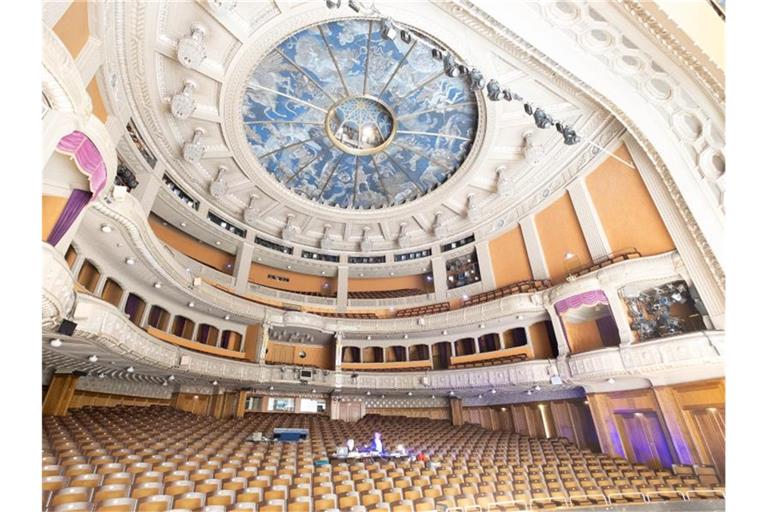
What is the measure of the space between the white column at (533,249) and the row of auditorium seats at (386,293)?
22.9 feet

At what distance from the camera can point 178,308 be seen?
13.7 m

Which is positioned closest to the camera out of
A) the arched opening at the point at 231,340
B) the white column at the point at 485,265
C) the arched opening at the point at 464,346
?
the arched opening at the point at 231,340

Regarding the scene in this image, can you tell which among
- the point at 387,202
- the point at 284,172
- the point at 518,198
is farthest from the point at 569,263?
the point at 284,172

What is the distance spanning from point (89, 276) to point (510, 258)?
15715 millimetres

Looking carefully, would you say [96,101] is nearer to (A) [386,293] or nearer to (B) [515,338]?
(A) [386,293]

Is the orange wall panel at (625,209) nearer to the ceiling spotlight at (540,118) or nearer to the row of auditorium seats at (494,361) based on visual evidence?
the ceiling spotlight at (540,118)

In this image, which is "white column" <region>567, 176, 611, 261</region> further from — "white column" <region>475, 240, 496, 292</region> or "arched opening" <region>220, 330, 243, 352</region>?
"arched opening" <region>220, 330, 243, 352</region>

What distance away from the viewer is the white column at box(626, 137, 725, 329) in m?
9.29

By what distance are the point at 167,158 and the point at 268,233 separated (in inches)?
243

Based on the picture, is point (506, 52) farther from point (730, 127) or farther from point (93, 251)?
point (93, 251)

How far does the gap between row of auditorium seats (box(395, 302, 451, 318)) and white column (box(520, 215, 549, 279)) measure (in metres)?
4.44

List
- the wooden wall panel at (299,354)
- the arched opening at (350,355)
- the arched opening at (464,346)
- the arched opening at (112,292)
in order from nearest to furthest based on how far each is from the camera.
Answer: the arched opening at (112,292)
the arched opening at (464,346)
the wooden wall panel at (299,354)
the arched opening at (350,355)

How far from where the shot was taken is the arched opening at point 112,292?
34.7 feet

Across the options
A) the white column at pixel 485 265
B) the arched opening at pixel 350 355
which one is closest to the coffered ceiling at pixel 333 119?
the white column at pixel 485 265
